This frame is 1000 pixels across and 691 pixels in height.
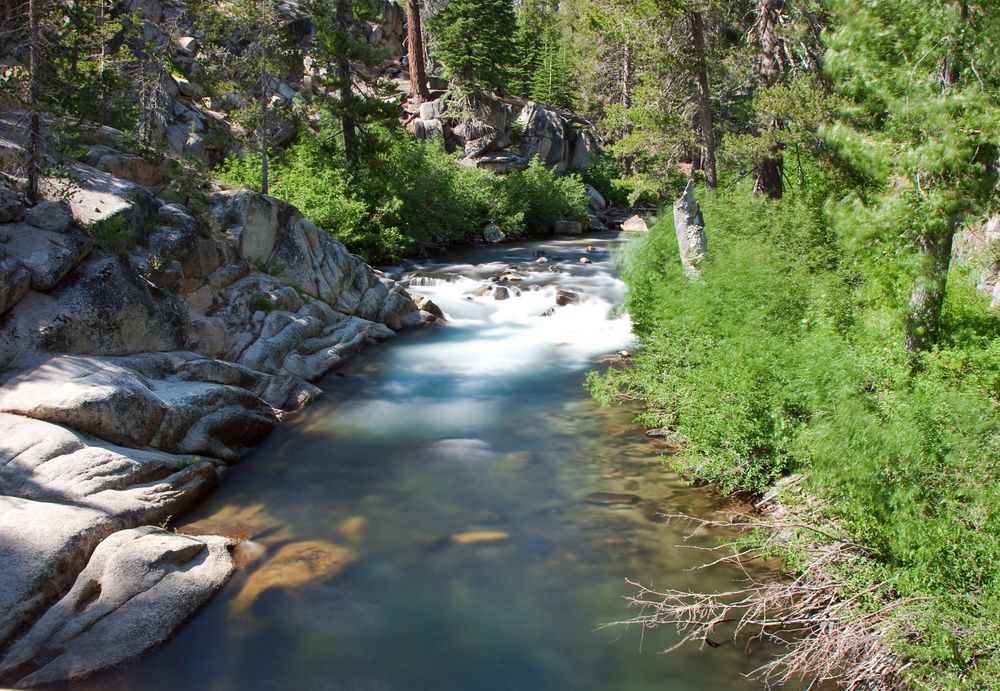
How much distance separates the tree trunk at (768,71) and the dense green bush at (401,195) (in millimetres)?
11899

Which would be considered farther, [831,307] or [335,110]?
[335,110]

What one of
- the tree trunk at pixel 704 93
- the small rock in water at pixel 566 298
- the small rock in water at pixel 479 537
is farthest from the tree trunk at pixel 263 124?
the small rock in water at pixel 479 537

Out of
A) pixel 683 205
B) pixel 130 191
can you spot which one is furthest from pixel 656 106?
pixel 130 191

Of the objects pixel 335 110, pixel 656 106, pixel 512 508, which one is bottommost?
pixel 512 508

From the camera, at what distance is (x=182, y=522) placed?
8.41 metres

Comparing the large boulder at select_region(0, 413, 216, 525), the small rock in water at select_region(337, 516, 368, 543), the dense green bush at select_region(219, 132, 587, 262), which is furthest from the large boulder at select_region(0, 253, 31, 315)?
the dense green bush at select_region(219, 132, 587, 262)

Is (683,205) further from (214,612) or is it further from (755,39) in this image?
(214,612)

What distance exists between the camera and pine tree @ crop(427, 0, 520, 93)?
3775cm

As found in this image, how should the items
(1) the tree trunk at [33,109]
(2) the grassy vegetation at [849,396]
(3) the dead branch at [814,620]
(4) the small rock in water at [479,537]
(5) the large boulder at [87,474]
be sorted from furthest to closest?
(1) the tree trunk at [33,109], (4) the small rock in water at [479,537], (5) the large boulder at [87,474], (3) the dead branch at [814,620], (2) the grassy vegetation at [849,396]

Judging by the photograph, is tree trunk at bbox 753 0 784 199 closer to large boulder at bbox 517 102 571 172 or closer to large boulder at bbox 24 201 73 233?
large boulder at bbox 24 201 73 233

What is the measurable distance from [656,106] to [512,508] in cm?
1389

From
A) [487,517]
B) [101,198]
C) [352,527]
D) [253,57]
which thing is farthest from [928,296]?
[253,57]

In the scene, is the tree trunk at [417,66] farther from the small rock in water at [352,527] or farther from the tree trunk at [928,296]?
the tree trunk at [928,296]

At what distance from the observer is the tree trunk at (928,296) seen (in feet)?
23.5
